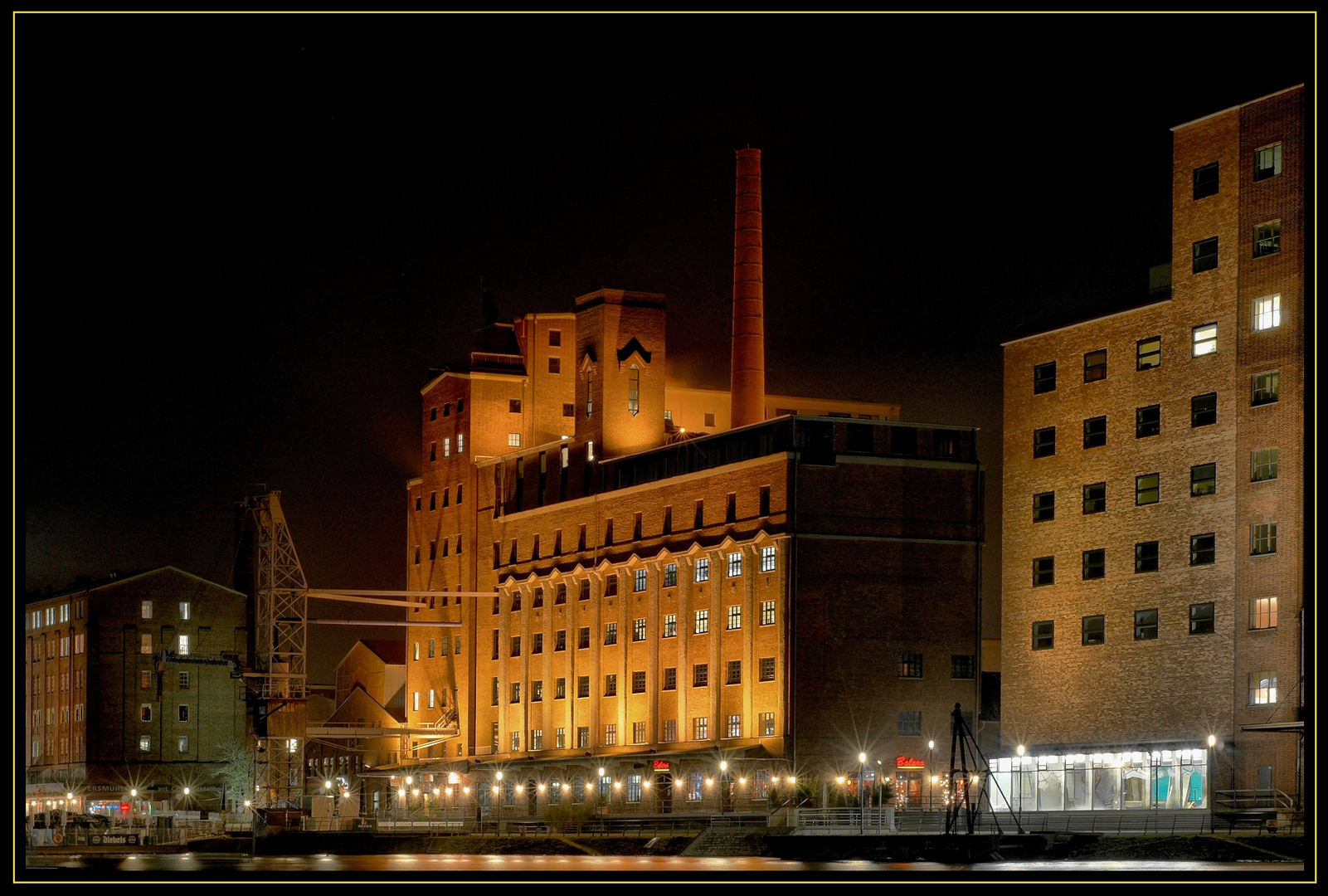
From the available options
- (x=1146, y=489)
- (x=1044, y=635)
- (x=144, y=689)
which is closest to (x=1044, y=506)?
(x=1044, y=635)

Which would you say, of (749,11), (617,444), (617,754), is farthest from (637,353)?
(749,11)

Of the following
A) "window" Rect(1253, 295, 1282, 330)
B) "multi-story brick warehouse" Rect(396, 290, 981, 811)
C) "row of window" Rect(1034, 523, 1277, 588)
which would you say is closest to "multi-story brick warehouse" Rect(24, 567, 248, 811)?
"multi-story brick warehouse" Rect(396, 290, 981, 811)

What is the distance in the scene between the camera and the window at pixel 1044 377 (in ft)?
262

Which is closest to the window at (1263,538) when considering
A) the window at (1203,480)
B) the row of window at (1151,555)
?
the row of window at (1151,555)

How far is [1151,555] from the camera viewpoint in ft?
246

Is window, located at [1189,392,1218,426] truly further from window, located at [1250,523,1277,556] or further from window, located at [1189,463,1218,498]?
window, located at [1250,523,1277,556]

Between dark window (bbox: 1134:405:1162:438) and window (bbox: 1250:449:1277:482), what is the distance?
4967mm

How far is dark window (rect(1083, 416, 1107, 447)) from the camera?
77.8 meters

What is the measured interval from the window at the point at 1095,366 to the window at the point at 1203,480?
6165 mm

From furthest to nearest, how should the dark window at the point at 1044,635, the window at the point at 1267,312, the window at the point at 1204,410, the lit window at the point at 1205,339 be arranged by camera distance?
the dark window at the point at 1044,635 → the lit window at the point at 1205,339 → the window at the point at 1204,410 → the window at the point at 1267,312

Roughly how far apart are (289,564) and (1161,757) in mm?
62302

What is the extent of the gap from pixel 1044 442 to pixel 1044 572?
5133 millimetres

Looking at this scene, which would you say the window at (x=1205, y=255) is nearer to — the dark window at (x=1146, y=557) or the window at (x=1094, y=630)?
the dark window at (x=1146, y=557)

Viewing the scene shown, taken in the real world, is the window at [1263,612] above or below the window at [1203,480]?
below
